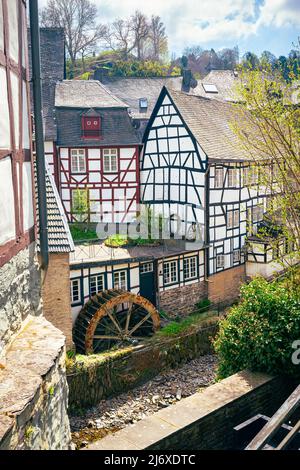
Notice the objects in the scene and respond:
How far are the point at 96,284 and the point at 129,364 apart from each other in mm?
3072

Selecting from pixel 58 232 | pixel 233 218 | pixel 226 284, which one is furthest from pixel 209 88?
pixel 58 232

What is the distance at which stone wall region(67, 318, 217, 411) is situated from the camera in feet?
43.7

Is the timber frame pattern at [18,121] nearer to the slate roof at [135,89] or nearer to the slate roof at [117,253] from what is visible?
the slate roof at [117,253]

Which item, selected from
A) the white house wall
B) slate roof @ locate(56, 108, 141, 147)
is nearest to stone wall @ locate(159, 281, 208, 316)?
the white house wall

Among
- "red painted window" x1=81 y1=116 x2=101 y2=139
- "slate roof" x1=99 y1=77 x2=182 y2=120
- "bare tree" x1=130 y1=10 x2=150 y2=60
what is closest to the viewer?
"red painted window" x1=81 y1=116 x2=101 y2=139

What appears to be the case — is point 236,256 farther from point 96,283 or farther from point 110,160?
point 110,160

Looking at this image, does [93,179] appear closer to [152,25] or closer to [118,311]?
[118,311]

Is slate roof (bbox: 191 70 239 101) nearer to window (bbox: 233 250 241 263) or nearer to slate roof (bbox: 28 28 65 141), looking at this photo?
slate roof (bbox: 28 28 65 141)

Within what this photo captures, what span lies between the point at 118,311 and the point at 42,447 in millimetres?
12048

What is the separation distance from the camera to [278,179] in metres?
9.29

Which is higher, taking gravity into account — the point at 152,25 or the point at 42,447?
the point at 152,25

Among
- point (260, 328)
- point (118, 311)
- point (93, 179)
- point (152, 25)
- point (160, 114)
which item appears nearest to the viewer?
point (260, 328)

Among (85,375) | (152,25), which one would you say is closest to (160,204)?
(85,375)

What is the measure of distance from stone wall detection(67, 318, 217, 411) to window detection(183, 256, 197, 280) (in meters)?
2.17
